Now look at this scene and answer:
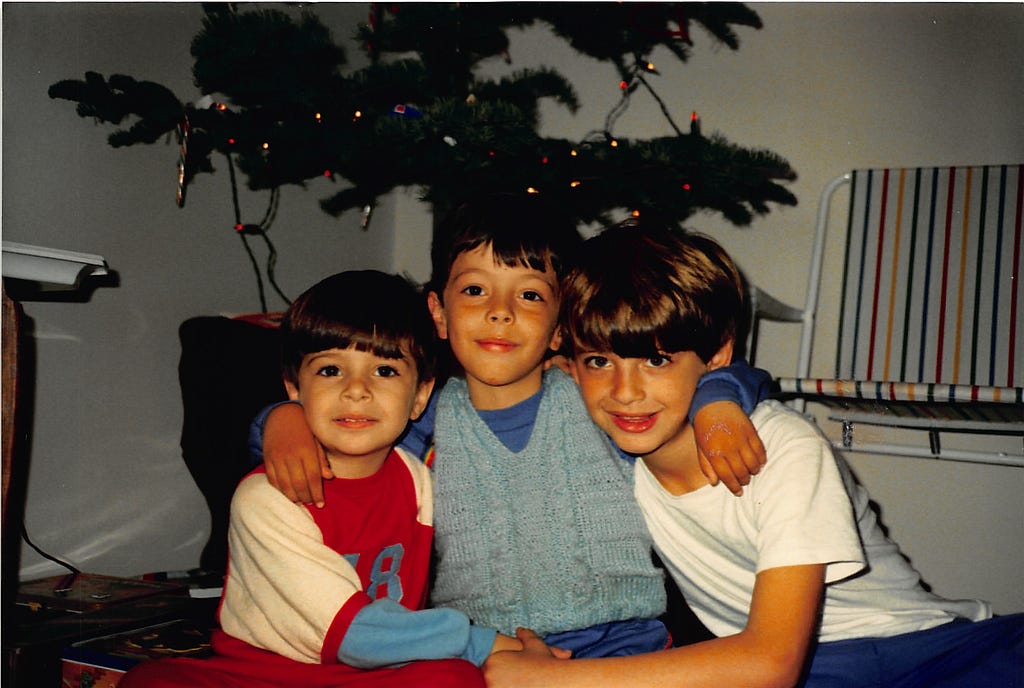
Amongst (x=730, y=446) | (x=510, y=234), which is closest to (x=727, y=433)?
(x=730, y=446)

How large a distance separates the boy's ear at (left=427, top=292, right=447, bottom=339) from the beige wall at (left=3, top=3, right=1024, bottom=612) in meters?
0.66

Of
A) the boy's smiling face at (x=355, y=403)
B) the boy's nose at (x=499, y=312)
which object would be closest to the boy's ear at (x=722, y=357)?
the boy's nose at (x=499, y=312)

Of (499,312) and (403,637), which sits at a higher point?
(499,312)

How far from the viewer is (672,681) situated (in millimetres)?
755

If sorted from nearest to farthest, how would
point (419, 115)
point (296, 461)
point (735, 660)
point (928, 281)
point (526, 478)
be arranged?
point (735, 660), point (296, 461), point (526, 478), point (419, 115), point (928, 281)

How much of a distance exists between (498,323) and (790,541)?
38 centimetres

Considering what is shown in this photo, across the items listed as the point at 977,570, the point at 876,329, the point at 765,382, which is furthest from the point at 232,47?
the point at 977,570

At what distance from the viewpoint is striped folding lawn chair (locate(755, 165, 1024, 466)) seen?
72.2 inches

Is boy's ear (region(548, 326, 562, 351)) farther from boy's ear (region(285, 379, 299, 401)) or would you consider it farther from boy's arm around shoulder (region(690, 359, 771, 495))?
boy's ear (region(285, 379, 299, 401))

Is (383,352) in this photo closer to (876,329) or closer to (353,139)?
(353,139)

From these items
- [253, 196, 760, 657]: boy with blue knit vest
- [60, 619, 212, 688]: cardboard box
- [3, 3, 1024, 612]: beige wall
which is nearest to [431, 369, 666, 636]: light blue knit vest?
[253, 196, 760, 657]: boy with blue knit vest

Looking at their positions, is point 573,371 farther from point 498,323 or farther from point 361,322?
point 361,322

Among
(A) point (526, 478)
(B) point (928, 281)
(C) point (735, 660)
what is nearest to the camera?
(C) point (735, 660)

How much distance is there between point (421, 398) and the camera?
0.99 meters
